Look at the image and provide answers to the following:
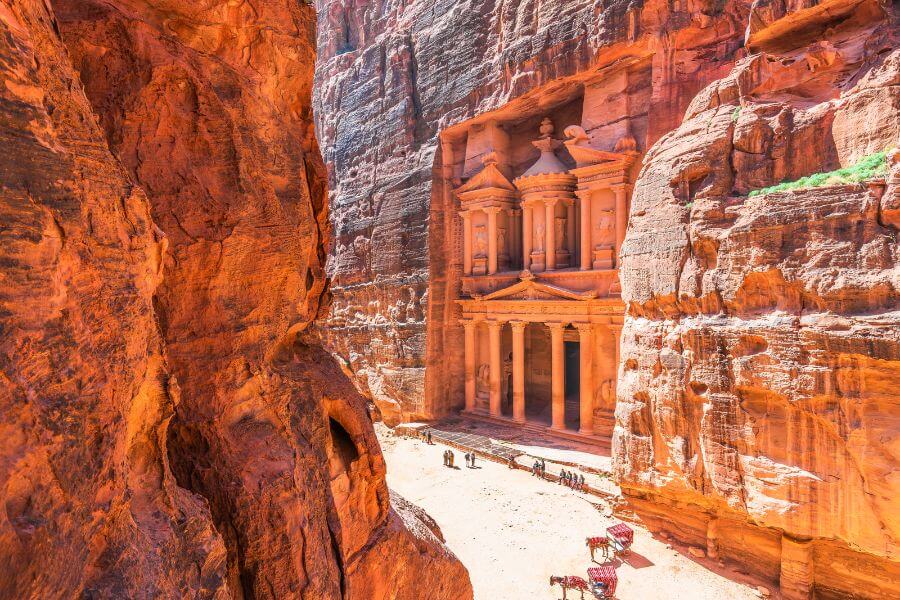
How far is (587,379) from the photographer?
760 inches

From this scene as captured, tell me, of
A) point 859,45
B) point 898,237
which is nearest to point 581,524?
point 898,237

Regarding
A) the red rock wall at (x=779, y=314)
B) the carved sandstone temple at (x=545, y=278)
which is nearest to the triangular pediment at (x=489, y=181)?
the carved sandstone temple at (x=545, y=278)

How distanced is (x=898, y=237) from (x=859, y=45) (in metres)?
4.85

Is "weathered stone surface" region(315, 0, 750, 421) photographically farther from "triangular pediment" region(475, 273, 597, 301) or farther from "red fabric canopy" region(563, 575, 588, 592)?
"red fabric canopy" region(563, 575, 588, 592)

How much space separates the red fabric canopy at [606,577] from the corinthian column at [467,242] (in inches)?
583

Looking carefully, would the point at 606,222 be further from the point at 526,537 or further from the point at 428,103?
the point at 526,537

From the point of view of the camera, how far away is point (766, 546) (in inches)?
411

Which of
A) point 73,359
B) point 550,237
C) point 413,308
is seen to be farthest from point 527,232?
point 73,359

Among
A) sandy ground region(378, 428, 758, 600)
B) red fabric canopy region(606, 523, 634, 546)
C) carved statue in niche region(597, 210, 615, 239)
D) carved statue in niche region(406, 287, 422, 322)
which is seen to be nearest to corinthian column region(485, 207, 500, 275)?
carved statue in niche region(406, 287, 422, 322)

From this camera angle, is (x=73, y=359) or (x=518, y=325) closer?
(x=73, y=359)

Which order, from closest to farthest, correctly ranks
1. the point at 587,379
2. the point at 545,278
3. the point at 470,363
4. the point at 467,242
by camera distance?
the point at 587,379 → the point at 545,278 → the point at 470,363 → the point at 467,242

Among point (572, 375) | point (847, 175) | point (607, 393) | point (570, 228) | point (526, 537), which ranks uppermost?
point (570, 228)

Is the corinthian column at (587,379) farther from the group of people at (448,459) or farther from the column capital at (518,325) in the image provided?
the group of people at (448,459)

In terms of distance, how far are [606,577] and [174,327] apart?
9897 mm
